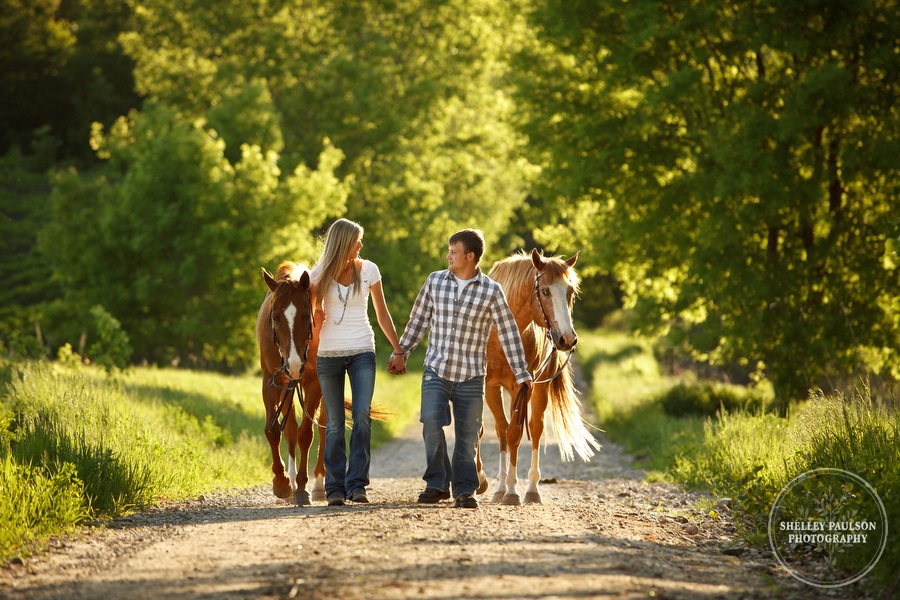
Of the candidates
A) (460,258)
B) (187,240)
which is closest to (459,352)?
(460,258)

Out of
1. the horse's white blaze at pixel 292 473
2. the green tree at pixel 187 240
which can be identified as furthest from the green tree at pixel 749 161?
the green tree at pixel 187 240

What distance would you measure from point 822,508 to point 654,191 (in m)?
13.1

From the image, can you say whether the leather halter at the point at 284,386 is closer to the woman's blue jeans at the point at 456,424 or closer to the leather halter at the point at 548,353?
the woman's blue jeans at the point at 456,424

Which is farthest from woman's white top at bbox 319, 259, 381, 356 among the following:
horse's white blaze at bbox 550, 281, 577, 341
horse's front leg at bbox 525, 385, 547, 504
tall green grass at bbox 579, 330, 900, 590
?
tall green grass at bbox 579, 330, 900, 590

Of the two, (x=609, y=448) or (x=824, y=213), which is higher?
(x=824, y=213)

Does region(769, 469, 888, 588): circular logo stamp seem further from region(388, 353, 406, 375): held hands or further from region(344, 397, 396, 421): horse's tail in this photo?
region(344, 397, 396, 421): horse's tail

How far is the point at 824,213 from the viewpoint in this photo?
19391 millimetres

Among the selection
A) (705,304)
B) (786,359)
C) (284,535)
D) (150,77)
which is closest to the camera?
(284,535)

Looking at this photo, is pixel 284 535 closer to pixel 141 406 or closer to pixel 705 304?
pixel 141 406

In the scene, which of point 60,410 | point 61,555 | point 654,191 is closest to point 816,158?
point 654,191

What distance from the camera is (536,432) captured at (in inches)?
416

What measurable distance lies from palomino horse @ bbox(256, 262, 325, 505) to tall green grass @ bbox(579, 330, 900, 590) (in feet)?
13.4

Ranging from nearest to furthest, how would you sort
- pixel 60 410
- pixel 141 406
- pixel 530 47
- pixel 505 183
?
pixel 60 410 → pixel 141 406 → pixel 530 47 → pixel 505 183

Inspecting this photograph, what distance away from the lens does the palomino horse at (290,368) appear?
9.47 metres
